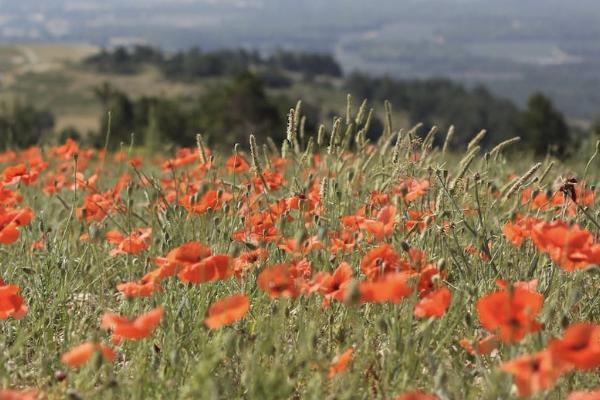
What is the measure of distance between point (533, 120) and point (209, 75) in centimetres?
9058

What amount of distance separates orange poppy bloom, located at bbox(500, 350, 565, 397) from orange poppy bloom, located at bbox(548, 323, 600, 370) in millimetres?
22

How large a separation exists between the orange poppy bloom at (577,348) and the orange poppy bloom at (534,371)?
0.07ft

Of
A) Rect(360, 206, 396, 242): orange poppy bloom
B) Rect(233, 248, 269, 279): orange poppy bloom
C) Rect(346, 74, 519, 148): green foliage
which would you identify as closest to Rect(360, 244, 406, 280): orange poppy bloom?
Rect(360, 206, 396, 242): orange poppy bloom

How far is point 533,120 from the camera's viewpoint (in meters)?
57.7

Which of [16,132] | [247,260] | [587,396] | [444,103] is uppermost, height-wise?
[587,396]

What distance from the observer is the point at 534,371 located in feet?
5.29

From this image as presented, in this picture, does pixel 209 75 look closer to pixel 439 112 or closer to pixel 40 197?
pixel 439 112

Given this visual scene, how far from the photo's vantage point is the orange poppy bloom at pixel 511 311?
172 centimetres

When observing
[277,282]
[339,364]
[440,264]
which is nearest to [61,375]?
[277,282]

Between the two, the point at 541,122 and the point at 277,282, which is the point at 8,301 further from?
the point at 541,122

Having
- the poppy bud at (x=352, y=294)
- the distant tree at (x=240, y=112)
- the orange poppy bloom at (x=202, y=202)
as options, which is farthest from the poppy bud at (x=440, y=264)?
the distant tree at (x=240, y=112)

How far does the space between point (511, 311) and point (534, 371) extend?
0.59ft

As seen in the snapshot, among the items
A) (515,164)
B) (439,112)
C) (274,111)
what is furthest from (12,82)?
(515,164)

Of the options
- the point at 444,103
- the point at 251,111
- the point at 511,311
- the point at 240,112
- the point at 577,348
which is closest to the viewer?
the point at 577,348
